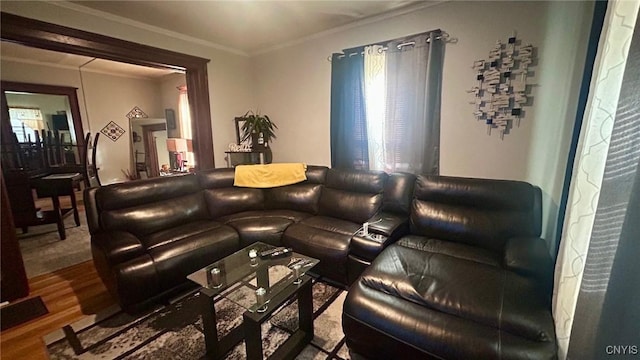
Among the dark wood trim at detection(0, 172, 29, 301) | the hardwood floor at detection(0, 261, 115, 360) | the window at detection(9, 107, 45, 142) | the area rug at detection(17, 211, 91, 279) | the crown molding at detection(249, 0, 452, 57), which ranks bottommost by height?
the hardwood floor at detection(0, 261, 115, 360)

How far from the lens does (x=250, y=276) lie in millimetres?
1747

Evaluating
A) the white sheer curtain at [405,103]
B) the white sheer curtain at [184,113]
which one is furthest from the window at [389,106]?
the white sheer curtain at [184,113]

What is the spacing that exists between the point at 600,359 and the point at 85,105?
7.00 metres

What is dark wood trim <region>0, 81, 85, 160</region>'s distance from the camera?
4.19 meters

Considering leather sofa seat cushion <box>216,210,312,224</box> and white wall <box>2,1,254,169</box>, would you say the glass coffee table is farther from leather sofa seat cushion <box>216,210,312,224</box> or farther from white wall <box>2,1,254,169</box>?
white wall <box>2,1,254,169</box>

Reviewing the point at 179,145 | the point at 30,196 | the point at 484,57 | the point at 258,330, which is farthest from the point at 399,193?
the point at 30,196

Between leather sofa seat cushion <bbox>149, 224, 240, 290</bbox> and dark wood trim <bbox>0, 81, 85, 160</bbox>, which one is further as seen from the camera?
dark wood trim <bbox>0, 81, 85, 160</bbox>

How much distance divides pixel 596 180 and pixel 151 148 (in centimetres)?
670

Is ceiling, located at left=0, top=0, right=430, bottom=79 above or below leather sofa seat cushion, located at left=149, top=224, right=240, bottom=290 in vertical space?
above

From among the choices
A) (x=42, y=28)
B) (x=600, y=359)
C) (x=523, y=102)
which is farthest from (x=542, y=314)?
(x=42, y=28)

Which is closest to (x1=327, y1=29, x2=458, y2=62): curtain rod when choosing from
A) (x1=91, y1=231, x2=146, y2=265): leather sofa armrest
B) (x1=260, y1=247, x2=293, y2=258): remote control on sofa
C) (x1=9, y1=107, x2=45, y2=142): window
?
(x1=260, y1=247, x2=293, y2=258): remote control on sofa

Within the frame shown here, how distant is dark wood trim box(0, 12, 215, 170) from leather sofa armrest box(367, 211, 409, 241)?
245cm

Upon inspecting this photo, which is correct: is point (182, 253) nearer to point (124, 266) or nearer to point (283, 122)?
point (124, 266)

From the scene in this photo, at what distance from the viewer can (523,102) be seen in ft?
7.00
